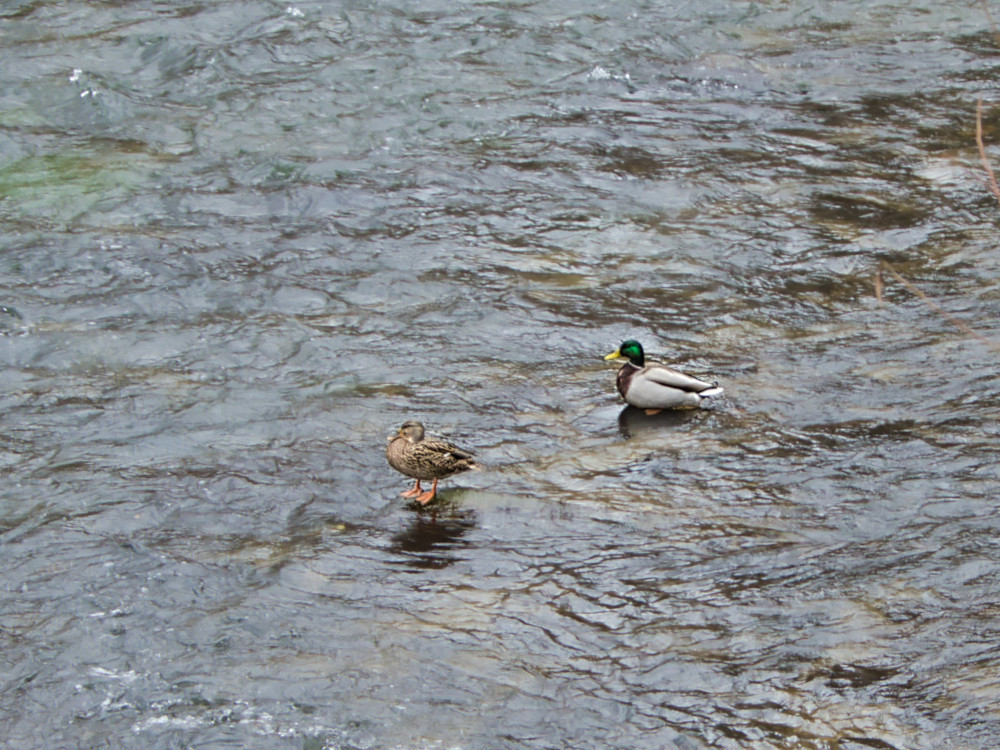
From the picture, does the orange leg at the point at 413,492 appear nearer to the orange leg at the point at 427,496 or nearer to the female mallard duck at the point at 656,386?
the orange leg at the point at 427,496

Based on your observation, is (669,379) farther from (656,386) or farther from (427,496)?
(427,496)

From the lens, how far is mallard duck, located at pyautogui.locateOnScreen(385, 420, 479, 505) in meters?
7.57

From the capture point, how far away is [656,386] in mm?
8742

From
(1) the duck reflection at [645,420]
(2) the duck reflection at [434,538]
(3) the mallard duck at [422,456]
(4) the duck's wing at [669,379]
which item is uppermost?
(3) the mallard duck at [422,456]

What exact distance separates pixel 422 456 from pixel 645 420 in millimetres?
2041

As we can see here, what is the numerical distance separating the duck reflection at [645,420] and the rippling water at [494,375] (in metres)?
0.05

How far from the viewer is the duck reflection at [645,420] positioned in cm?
884

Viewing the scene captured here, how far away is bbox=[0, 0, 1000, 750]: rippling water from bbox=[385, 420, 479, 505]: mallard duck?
0.85ft

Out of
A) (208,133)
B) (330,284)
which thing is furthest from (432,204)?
(208,133)

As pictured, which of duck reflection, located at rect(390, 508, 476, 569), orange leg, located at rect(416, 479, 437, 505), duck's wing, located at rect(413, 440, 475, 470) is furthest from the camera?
orange leg, located at rect(416, 479, 437, 505)

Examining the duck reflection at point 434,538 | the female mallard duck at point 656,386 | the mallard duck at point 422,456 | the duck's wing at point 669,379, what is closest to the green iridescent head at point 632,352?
the female mallard duck at point 656,386

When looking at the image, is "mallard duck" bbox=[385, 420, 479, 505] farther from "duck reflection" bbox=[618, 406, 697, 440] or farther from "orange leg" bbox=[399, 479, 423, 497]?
"duck reflection" bbox=[618, 406, 697, 440]

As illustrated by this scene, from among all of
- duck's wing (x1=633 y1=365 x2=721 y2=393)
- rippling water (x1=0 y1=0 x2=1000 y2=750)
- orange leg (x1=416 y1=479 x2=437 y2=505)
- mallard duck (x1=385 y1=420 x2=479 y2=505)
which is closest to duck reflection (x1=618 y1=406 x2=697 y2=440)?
rippling water (x1=0 y1=0 x2=1000 y2=750)

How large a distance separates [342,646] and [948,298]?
604 centimetres
